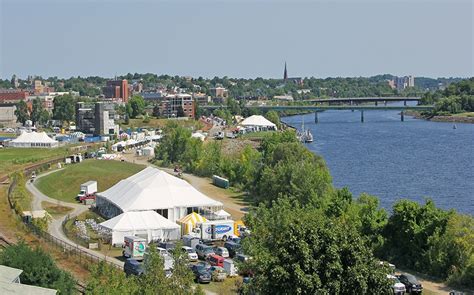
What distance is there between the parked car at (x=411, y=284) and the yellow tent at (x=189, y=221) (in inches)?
309

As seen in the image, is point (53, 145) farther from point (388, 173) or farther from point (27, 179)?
point (388, 173)

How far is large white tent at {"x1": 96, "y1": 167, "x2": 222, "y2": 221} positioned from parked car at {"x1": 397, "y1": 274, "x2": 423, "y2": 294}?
32.3 ft

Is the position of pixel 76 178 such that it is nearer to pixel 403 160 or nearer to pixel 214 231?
pixel 214 231

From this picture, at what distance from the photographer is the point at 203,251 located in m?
21.0

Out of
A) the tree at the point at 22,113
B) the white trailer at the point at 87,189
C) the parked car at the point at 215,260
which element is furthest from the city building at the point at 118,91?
the parked car at the point at 215,260

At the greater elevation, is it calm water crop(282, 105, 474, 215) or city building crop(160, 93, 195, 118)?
city building crop(160, 93, 195, 118)

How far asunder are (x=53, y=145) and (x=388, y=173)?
25626mm

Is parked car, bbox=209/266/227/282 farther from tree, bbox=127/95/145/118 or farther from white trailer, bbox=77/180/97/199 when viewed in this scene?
tree, bbox=127/95/145/118

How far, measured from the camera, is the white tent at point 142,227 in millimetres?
23062

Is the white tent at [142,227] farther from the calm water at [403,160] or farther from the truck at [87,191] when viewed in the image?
the calm water at [403,160]

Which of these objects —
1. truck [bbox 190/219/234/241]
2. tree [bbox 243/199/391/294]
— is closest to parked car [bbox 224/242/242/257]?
truck [bbox 190/219/234/241]

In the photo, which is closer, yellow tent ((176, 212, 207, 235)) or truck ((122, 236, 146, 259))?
truck ((122, 236, 146, 259))

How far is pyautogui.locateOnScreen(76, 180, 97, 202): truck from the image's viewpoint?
3144cm

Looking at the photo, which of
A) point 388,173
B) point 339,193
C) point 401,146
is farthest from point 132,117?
point 339,193
